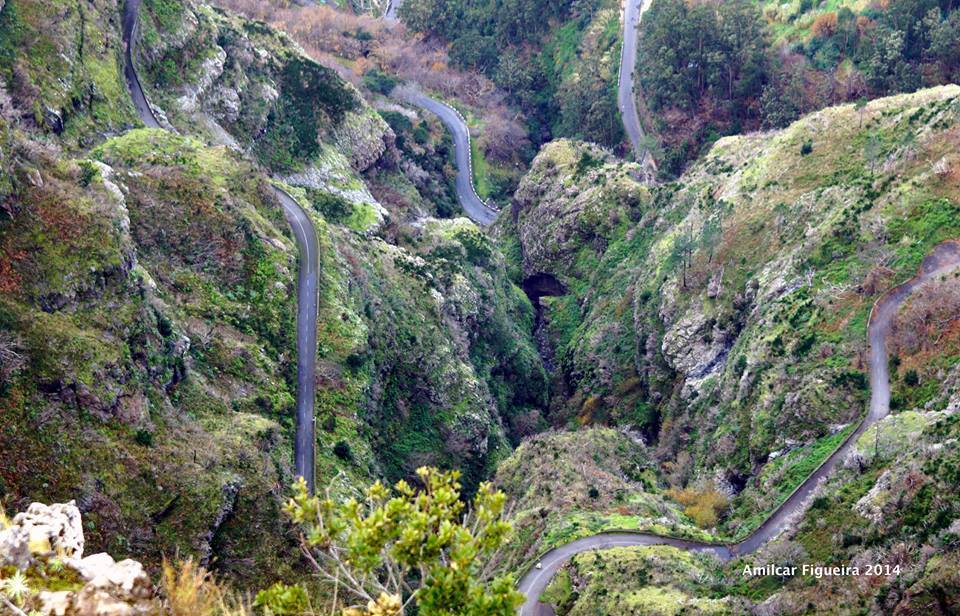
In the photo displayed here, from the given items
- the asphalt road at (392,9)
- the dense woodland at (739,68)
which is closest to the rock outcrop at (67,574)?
the dense woodland at (739,68)

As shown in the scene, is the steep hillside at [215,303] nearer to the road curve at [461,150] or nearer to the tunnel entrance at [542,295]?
the tunnel entrance at [542,295]

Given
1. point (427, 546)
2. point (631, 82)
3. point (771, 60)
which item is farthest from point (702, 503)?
point (631, 82)

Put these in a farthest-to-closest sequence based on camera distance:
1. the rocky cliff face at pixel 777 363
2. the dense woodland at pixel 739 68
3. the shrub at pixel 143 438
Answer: the dense woodland at pixel 739 68 → the shrub at pixel 143 438 → the rocky cliff face at pixel 777 363

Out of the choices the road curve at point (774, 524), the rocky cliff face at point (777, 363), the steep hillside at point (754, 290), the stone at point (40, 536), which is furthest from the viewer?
the steep hillside at point (754, 290)

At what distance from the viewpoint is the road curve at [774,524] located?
185 feet

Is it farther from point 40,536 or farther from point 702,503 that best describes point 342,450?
point 40,536

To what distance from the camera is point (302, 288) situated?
73.2m

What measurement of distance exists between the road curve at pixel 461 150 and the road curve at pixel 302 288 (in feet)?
175

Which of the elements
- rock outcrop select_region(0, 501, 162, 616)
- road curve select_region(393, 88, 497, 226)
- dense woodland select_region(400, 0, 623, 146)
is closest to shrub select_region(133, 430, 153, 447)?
rock outcrop select_region(0, 501, 162, 616)

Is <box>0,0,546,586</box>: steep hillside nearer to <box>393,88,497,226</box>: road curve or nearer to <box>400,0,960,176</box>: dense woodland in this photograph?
<box>393,88,497,226</box>: road curve

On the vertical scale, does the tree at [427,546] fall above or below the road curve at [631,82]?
below

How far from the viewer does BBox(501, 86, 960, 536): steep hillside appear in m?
64.7

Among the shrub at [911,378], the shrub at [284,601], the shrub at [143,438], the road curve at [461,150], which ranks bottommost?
the shrub at [143,438]

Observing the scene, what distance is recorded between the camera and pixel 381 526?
22.3 m
